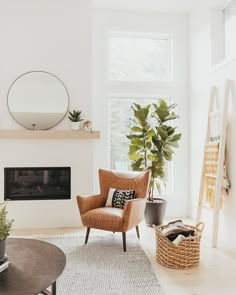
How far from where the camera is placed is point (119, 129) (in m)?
4.78

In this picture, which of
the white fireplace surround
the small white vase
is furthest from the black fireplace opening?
the small white vase

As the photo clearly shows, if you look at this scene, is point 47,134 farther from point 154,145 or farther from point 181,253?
point 181,253

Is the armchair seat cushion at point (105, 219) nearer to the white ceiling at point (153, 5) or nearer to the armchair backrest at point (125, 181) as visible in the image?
the armchair backrest at point (125, 181)

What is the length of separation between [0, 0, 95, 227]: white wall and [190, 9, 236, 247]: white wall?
63.8 inches

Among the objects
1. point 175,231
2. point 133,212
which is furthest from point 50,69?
point 175,231

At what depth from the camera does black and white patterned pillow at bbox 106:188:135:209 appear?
11.4 ft

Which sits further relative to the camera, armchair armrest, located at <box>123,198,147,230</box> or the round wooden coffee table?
armchair armrest, located at <box>123,198,147,230</box>

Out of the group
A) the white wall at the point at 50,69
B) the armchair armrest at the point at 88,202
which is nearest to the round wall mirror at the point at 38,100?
the white wall at the point at 50,69

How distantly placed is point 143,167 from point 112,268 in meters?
1.79

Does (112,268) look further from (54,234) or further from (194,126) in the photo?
(194,126)

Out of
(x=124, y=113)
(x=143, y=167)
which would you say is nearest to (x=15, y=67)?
(x=124, y=113)

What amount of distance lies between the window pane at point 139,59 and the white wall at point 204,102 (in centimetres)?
50

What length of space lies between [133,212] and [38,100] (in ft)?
6.87

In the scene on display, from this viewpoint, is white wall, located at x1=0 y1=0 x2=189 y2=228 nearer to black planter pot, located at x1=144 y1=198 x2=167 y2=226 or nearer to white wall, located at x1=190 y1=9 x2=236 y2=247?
black planter pot, located at x1=144 y1=198 x2=167 y2=226
